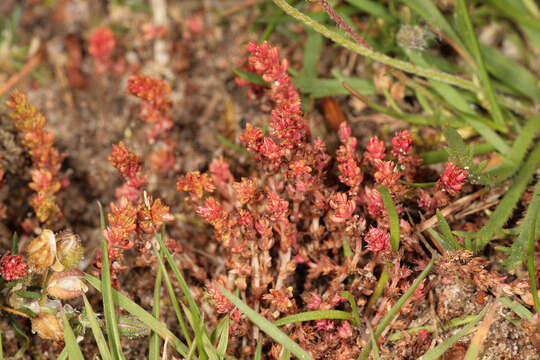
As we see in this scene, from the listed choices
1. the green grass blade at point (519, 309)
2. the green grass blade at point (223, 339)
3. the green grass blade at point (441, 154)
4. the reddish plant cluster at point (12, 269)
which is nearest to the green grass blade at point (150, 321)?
the green grass blade at point (223, 339)

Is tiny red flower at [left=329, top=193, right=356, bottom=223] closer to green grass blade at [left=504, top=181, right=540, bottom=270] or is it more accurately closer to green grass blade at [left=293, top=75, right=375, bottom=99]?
green grass blade at [left=504, top=181, right=540, bottom=270]

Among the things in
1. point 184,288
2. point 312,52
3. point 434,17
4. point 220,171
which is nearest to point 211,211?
point 184,288

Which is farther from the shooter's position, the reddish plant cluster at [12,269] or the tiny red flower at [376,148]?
the tiny red flower at [376,148]

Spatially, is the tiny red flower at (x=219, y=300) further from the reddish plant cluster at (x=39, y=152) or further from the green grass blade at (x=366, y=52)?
the green grass blade at (x=366, y=52)

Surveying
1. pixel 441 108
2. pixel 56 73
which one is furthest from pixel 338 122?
pixel 56 73

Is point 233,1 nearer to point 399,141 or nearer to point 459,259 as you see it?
point 399,141
